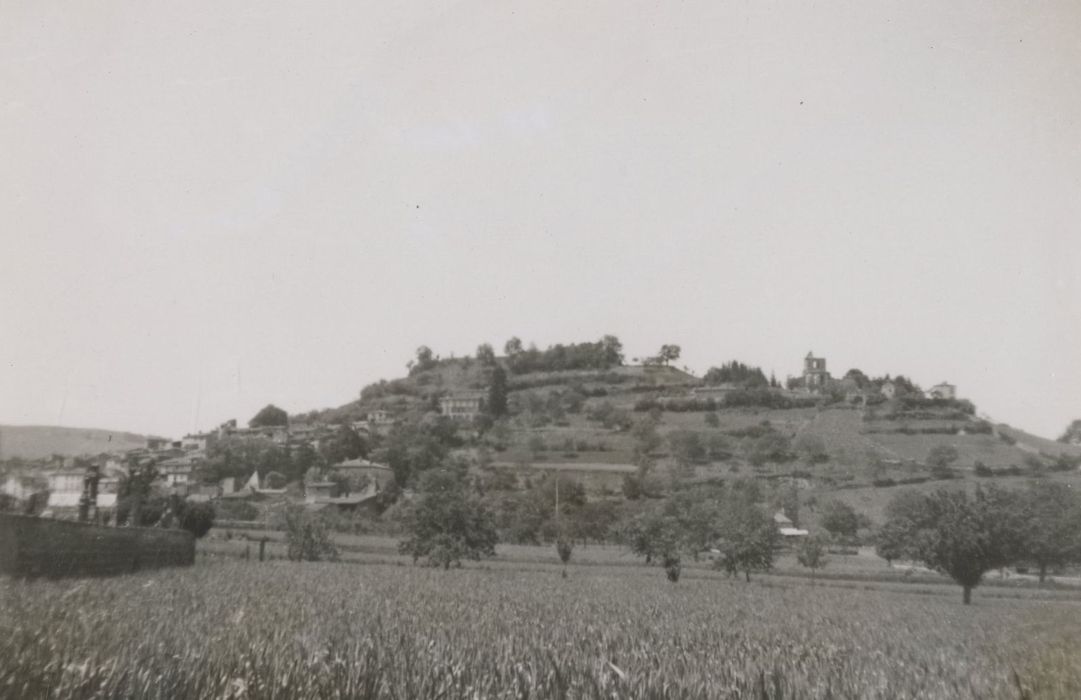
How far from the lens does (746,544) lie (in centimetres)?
4744

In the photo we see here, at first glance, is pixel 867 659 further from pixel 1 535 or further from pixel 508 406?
pixel 508 406

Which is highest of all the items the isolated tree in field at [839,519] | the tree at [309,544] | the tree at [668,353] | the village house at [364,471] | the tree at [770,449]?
the tree at [668,353]

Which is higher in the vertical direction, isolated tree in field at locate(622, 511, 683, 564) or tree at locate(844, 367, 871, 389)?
tree at locate(844, 367, 871, 389)

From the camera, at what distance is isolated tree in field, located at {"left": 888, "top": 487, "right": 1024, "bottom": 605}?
33.6 m

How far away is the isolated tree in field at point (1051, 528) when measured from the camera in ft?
103

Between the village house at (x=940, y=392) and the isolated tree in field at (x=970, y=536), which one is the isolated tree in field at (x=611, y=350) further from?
the isolated tree in field at (x=970, y=536)

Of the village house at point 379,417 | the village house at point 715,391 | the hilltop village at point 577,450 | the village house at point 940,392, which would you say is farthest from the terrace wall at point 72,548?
the village house at point 715,391

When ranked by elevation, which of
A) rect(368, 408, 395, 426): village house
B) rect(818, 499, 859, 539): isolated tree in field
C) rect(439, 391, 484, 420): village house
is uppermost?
rect(439, 391, 484, 420): village house

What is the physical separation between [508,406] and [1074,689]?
125 meters

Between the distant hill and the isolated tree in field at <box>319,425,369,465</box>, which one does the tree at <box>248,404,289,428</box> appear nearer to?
the isolated tree in field at <box>319,425,369,465</box>

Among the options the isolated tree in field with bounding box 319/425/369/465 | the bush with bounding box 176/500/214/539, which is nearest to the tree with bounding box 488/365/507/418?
the isolated tree in field with bounding box 319/425/369/465

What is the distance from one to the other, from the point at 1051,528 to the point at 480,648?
3312 centimetres

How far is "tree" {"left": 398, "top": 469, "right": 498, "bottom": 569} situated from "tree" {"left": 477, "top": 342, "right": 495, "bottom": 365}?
116 m

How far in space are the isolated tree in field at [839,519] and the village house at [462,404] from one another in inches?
2837
